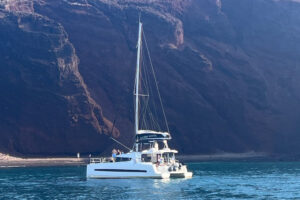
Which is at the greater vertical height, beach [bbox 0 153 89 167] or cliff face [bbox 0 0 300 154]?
cliff face [bbox 0 0 300 154]

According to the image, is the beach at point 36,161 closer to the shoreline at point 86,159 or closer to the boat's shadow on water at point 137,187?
the shoreline at point 86,159

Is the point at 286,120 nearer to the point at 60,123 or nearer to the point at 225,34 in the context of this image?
the point at 225,34

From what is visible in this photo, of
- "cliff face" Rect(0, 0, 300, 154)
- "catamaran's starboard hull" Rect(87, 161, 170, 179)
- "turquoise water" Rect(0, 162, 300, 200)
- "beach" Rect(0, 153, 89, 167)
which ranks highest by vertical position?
"cliff face" Rect(0, 0, 300, 154)

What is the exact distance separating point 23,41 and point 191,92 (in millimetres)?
28206

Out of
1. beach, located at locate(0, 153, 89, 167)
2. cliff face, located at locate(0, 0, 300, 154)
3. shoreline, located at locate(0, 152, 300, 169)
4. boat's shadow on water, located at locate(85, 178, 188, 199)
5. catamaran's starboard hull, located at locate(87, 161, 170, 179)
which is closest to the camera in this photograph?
boat's shadow on water, located at locate(85, 178, 188, 199)

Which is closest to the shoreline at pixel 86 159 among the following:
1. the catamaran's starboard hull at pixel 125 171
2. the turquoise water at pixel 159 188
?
the turquoise water at pixel 159 188

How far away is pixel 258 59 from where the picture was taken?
349ft

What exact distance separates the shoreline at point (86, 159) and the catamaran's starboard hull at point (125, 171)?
2771cm

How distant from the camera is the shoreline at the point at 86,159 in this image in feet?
264

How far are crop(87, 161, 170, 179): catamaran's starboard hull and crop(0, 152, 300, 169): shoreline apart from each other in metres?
27.7

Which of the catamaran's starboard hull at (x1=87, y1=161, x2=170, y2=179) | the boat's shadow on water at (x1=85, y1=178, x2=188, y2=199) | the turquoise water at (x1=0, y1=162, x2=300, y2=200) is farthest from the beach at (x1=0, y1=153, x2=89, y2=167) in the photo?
the boat's shadow on water at (x1=85, y1=178, x2=188, y2=199)

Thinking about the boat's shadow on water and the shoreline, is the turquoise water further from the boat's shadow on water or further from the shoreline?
the shoreline

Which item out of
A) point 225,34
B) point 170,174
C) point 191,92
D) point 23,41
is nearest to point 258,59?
point 225,34

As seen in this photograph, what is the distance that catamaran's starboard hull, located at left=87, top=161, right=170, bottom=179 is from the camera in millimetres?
51925
